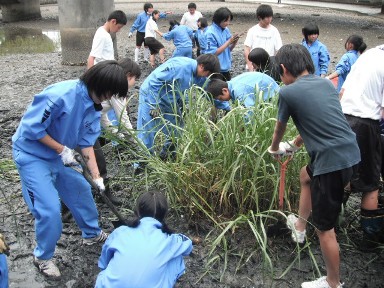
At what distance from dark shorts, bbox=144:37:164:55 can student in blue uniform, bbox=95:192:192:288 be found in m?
7.04

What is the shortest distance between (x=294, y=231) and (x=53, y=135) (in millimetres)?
1645

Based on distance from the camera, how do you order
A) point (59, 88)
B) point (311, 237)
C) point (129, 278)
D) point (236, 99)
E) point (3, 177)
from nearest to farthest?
point (129, 278), point (59, 88), point (311, 237), point (236, 99), point (3, 177)

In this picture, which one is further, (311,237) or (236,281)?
(311,237)

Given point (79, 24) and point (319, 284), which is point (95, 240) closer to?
point (319, 284)

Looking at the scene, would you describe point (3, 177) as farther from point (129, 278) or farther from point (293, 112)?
point (293, 112)

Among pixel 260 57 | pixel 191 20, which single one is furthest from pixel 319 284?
pixel 191 20

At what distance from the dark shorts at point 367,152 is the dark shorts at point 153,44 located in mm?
6590

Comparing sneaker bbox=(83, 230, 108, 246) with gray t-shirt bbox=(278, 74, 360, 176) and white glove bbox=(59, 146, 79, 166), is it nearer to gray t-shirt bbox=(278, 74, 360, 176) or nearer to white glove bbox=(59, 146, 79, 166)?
white glove bbox=(59, 146, 79, 166)

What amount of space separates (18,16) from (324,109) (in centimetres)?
1840

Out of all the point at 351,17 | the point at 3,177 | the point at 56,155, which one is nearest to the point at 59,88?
the point at 56,155

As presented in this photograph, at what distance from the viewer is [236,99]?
3877 millimetres

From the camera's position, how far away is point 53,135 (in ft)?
9.22

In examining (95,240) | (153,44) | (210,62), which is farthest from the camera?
(153,44)

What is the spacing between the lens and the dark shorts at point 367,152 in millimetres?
2980
